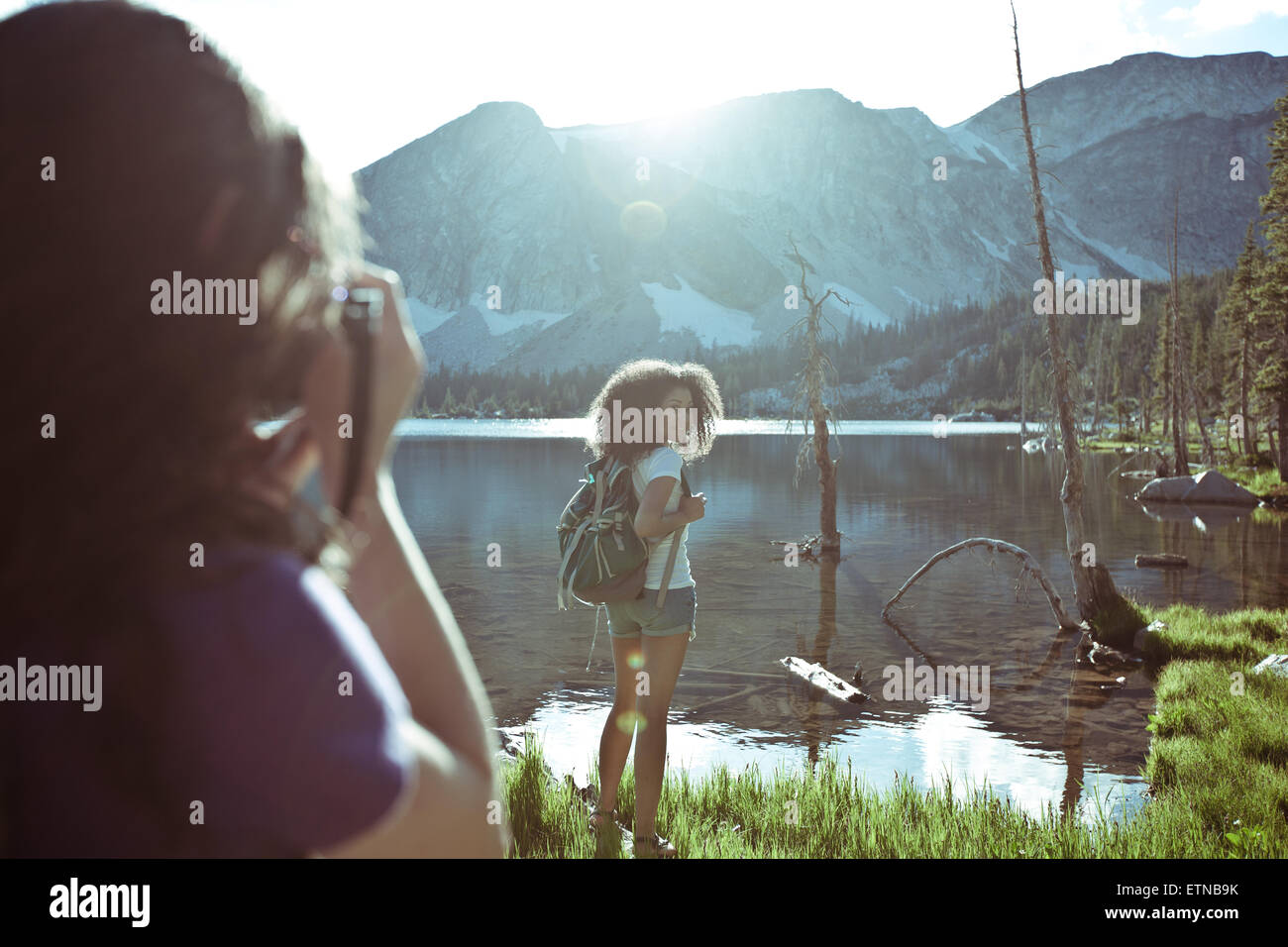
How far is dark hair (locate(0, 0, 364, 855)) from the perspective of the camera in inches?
32.3

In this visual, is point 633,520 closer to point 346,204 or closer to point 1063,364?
point 346,204

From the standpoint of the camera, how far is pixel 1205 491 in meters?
37.1

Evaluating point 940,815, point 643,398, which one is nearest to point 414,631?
point 643,398

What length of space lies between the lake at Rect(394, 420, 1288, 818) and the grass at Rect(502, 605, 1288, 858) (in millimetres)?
629

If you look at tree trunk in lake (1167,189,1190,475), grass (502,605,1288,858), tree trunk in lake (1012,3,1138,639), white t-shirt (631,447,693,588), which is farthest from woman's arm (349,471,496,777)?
tree trunk in lake (1167,189,1190,475)

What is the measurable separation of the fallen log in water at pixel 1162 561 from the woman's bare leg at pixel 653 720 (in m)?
22.1

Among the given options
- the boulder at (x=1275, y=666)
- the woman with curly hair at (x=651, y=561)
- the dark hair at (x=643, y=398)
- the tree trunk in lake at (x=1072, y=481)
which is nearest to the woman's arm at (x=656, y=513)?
the woman with curly hair at (x=651, y=561)

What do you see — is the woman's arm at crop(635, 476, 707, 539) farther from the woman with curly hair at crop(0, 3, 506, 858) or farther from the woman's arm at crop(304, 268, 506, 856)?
the woman with curly hair at crop(0, 3, 506, 858)

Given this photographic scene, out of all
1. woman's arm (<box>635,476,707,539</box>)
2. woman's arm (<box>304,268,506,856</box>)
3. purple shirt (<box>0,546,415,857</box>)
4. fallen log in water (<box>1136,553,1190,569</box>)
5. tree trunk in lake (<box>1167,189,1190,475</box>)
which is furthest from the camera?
tree trunk in lake (<box>1167,189,1190,475</box>)

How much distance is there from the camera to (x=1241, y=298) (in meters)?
46.8

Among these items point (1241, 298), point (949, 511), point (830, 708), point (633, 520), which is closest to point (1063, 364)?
point (830, 708)

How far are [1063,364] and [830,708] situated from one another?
7.51m
